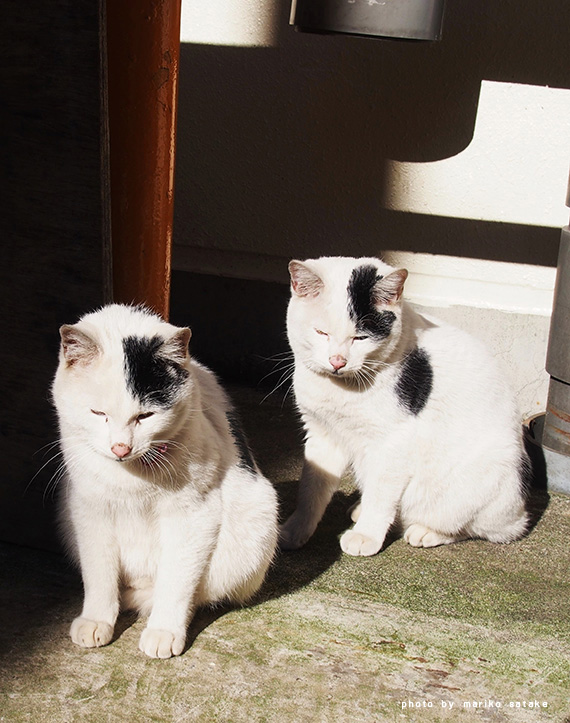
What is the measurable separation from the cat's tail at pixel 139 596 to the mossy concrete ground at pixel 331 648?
6 cm

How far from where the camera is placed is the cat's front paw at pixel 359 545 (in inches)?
121

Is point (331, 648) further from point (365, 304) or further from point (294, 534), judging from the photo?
point (365, 304)

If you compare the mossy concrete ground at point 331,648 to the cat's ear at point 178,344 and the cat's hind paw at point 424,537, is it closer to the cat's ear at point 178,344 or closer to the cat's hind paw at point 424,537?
the cat's hind paw at point 424,537

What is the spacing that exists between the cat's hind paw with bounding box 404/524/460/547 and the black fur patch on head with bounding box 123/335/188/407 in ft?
4.60

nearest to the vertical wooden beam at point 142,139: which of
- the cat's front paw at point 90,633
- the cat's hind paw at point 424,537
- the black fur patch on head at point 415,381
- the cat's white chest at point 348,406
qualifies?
the cat's white chest at point 348,406

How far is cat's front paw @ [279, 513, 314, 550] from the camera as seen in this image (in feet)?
10.3

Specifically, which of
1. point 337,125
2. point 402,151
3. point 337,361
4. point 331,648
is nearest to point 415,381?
point 337,361

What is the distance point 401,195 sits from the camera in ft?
14.3

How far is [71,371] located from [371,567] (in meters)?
1.41

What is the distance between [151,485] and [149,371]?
0.35m

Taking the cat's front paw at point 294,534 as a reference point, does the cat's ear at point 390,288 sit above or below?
above

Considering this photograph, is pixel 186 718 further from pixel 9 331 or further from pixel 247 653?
pixel 9 331

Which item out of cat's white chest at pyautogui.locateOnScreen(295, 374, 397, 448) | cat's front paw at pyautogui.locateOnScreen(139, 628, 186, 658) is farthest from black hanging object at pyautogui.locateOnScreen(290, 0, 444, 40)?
cat's front paw at pyautogui.locateOnScreen(139, 628, 186, 658)

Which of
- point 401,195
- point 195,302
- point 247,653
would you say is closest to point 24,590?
point 247,653
